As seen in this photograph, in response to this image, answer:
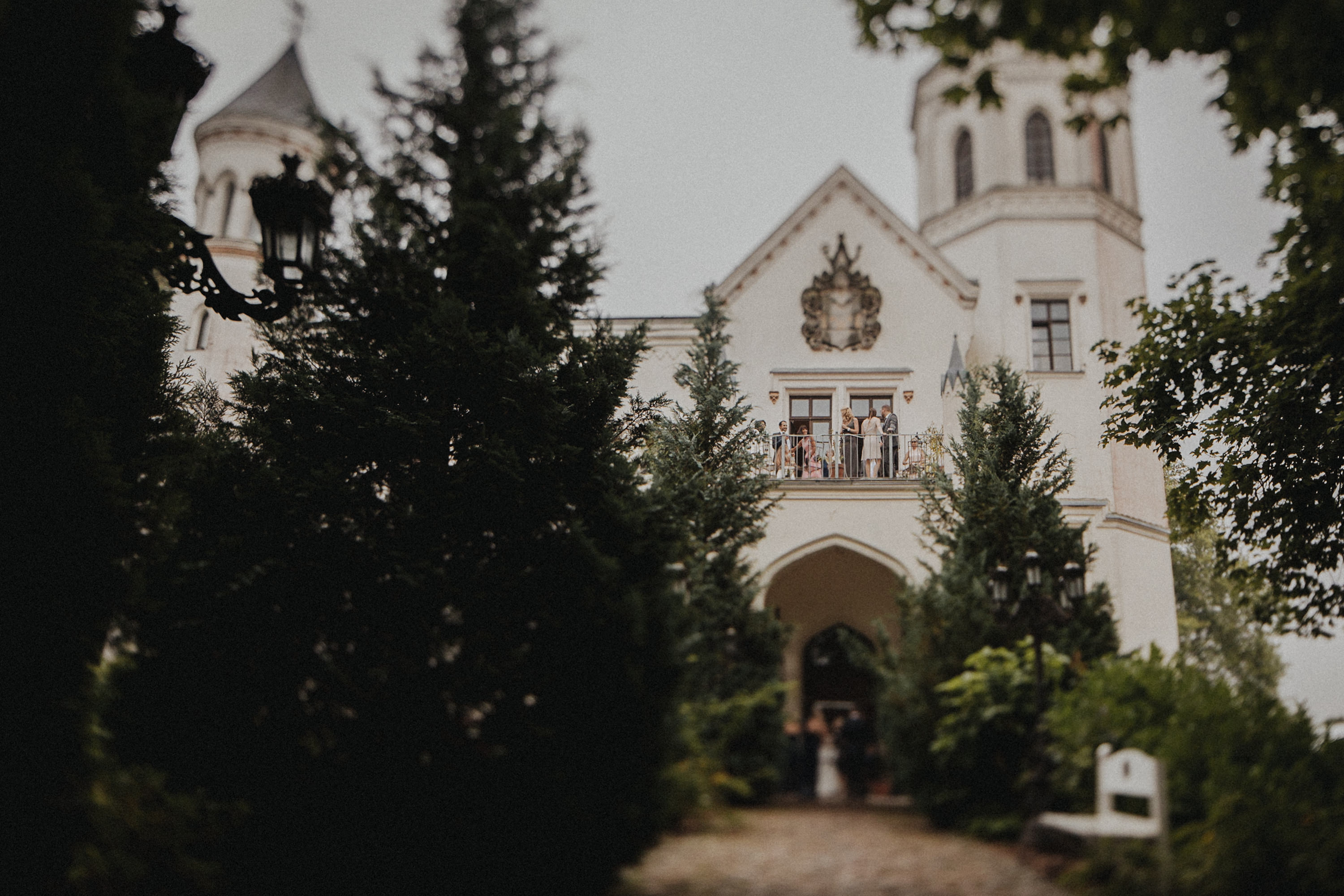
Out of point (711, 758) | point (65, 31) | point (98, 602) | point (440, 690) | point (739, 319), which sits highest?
point (739, 319)

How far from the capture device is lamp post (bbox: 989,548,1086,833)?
6.33 m

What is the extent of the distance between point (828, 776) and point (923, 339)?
11.0 metres

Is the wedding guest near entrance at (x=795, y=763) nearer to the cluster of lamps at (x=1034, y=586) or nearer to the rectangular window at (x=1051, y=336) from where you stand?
the cluster of lamps at (x=1034, y=586)

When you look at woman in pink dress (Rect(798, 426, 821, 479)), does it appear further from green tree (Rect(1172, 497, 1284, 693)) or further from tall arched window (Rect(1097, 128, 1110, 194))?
green tree (Rect(1172, 497, 1284, 693))

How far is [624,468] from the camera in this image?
7.57 metres

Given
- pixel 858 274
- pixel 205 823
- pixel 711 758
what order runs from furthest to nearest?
pixel 858 274, pixel 711 758, pixel 205 823

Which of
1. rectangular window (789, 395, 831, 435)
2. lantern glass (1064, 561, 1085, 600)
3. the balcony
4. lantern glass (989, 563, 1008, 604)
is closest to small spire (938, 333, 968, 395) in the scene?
the balcony

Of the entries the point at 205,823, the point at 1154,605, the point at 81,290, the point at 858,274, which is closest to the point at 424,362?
the point at 81,290

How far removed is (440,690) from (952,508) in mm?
8575

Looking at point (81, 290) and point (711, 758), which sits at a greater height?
point (81, 290)

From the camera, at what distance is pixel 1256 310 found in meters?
9.84

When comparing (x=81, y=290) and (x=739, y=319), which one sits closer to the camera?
(x=81, y=290)

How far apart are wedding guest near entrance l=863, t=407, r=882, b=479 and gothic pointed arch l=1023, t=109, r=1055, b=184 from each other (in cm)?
750

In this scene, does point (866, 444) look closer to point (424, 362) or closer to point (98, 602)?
point (424, 362)
